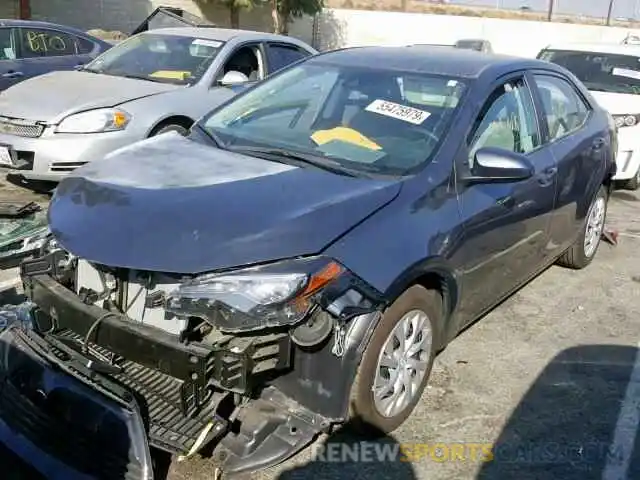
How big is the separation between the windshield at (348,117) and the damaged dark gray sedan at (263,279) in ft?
0.05

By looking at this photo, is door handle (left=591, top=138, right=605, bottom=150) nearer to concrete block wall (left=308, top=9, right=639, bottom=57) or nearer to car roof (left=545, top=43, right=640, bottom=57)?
car roof (left=545, top=43, right=640, bottom=57)

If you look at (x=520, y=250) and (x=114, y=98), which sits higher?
(x=114, y=98)

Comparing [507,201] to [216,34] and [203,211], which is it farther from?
[216,34]

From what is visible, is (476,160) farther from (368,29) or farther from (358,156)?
(368,29)

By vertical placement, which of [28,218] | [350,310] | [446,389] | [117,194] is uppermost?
[117,194]

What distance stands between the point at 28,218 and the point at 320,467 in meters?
3.25

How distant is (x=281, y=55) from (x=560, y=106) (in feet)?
12.7

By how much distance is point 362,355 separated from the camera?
2869mm

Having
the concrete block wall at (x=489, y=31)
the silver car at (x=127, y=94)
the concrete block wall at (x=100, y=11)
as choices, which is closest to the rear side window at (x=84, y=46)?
the silver car at (x=127, y=94)

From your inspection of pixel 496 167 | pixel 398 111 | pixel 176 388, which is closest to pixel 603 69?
pixel 398 111

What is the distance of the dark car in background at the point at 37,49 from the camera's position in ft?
28.1

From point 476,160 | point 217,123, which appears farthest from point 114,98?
point 476,160

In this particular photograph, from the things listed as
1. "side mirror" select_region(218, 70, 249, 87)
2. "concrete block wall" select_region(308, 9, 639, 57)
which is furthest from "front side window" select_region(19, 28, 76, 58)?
"concrete block wall" select_region(308, 9, 639, 57)

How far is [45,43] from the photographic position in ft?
29.9
